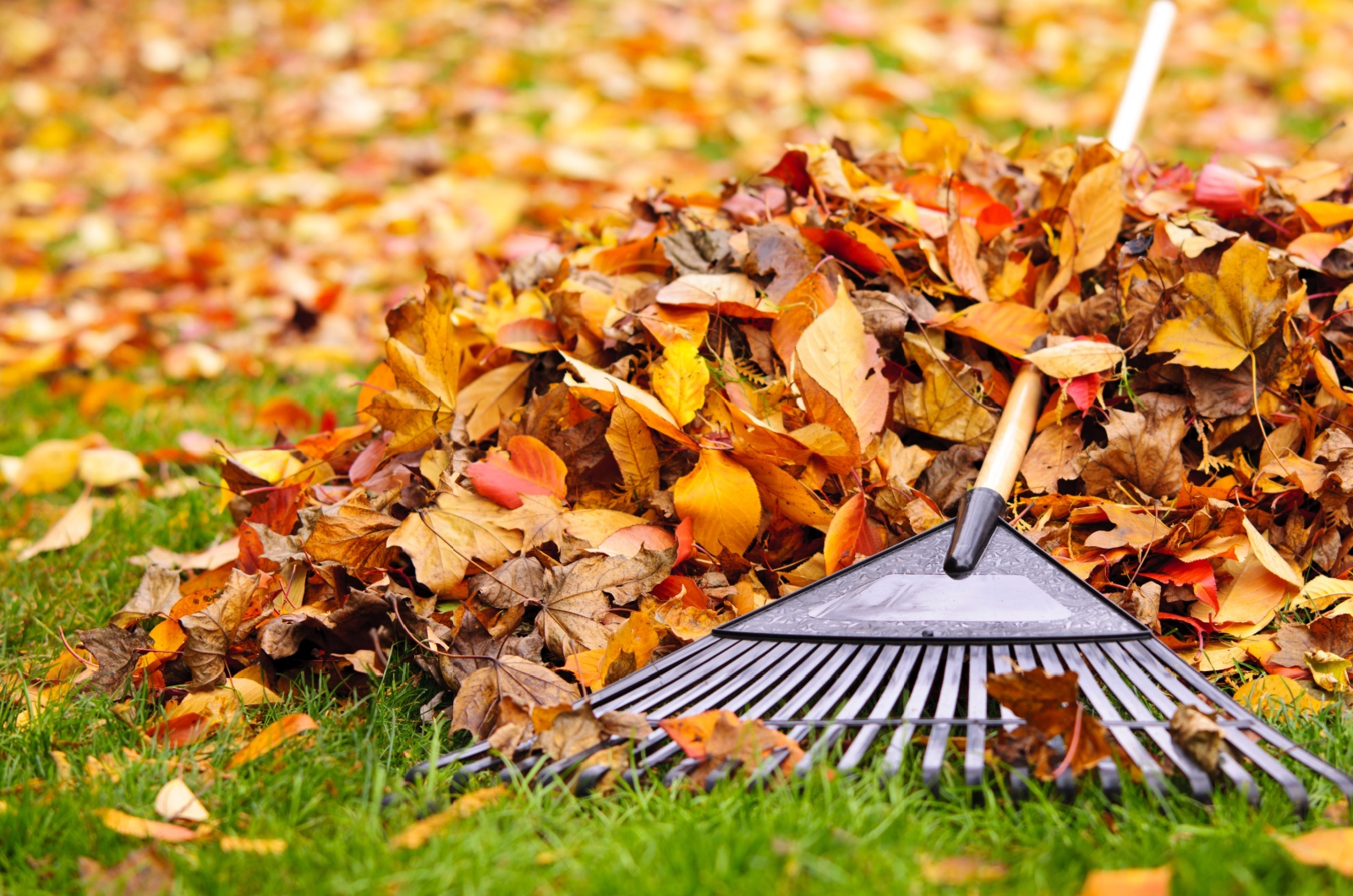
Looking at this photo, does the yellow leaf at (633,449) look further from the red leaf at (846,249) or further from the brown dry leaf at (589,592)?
the red leaf at (846,249)

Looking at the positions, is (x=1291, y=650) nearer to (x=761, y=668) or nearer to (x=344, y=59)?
(x=761, y=668)

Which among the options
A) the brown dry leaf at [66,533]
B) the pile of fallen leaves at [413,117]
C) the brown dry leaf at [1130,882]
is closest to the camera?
the brown dry leaf at [1130,882]

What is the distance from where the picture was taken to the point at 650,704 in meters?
1.30

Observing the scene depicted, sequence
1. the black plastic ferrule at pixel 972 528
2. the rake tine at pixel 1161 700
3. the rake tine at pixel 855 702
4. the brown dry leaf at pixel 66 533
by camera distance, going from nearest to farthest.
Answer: the rake tine at pixel 1161 700
the rake tine at pixel 855 702
the black plastic ferrule at pixel 972 528
the brown dry leaf at pixel 66 533

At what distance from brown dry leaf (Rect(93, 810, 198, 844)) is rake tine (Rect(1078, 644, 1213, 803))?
104cm

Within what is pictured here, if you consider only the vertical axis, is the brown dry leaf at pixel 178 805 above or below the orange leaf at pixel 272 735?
above

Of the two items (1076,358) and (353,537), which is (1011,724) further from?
(353,537)

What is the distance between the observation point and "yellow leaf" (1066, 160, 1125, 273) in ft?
5.86

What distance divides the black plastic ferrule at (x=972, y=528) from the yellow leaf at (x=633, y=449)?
17.9 inches

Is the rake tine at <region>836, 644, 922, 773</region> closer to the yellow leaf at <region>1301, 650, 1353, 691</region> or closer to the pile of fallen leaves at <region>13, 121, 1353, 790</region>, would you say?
the pile of fallen leaves at <region>13, 121, 1353, 790</region>

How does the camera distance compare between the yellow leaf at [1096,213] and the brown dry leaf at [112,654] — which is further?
the yellow leaf at [1096,213]

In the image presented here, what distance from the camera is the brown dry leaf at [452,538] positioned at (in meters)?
1.52

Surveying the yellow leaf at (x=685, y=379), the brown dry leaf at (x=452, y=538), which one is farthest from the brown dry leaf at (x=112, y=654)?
the yellow leaf at (x=685, y=379)

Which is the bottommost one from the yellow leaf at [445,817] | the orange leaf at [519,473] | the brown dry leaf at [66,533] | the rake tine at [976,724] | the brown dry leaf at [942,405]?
the brown dry leaf at [66,533]
